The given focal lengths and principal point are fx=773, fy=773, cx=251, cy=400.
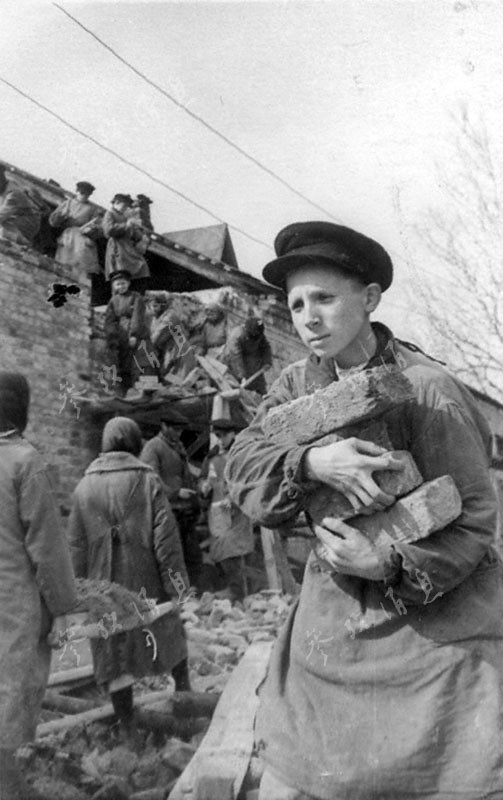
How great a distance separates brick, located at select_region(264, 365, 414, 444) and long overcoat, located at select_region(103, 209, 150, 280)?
9.51 m

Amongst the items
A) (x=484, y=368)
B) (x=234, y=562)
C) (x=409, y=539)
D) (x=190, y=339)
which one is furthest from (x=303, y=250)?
(x=484, y=368)

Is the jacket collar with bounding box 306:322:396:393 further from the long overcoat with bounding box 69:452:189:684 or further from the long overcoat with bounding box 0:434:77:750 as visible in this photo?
the long overcoat with bounding box 69:452:189:684

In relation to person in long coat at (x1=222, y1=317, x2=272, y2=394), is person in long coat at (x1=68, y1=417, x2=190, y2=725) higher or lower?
lower

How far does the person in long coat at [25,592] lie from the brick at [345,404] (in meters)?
1.67

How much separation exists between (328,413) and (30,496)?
1.82 metres

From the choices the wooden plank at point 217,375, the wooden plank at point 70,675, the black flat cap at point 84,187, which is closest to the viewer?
the wooden plank at point 70,675

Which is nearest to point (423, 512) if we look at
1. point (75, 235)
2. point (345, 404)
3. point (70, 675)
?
point (345, 404)

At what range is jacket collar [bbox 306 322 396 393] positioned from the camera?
6.15 feet

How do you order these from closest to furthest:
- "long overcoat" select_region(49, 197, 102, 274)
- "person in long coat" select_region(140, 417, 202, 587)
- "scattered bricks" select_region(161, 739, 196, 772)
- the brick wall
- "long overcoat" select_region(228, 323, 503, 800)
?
1. "long overcoat" select_region(228, 323, 503, 800)
2. "scattered bricks" select_region(161, 739, 196, 772)
3. "person in long coat" select_region(140, 417, 202, 587)
4. the brick wall
5. "long overcoat" select_region(49, 197, 102, 274)

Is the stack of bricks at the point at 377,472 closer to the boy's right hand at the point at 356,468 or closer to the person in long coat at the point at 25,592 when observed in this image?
the boy's right hand at the point at 356,468

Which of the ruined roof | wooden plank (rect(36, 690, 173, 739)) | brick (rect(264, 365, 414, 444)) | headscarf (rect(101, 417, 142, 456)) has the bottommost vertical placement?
wooden plank (rect(36, 690, 173, 739))

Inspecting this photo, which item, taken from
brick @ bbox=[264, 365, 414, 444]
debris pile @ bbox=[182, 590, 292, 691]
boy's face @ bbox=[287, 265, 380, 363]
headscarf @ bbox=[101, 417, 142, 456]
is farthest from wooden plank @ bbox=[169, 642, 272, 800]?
debris pile @ bbox=[182, 590, 292, 691]

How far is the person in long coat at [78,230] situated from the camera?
10617 mm

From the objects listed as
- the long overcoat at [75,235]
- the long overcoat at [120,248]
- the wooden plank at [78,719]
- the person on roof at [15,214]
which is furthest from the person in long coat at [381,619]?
the long overcoat at [120,248]
